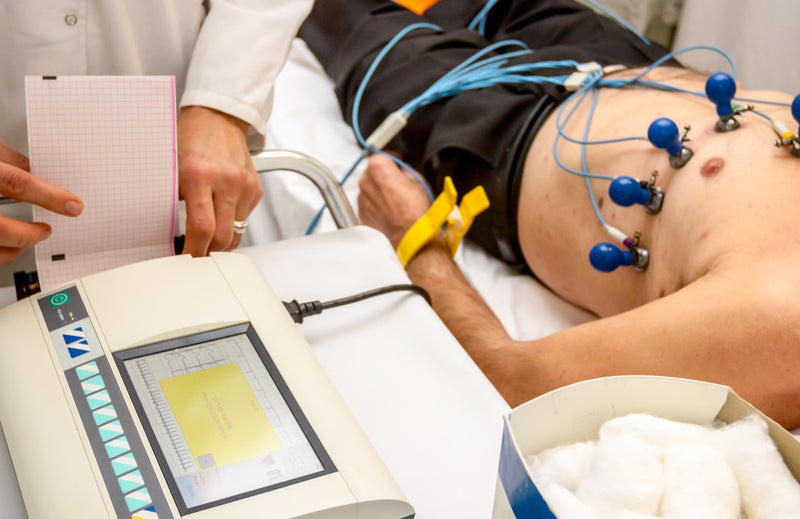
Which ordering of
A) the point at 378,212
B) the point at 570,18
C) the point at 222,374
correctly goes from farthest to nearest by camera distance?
1. the point at 570,18
2. the point at 378,212
3. the point at 222,374

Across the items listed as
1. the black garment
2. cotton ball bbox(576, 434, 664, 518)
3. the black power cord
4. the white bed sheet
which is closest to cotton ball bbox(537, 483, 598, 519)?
cotton ball bbox(576, 434, 664, 518)

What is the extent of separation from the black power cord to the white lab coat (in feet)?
1.06

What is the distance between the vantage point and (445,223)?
1269mm

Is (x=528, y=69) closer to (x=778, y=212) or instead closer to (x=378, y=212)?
(x=378, y=212)

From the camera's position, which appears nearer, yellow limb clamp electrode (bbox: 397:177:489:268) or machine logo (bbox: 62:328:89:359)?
machine logo (bbox: 62:328:89:359)

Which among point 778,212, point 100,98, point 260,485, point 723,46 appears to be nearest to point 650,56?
point 723,46

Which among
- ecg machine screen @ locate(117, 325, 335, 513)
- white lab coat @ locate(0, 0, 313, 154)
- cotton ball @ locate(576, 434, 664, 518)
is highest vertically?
white lab coat @ locate(0, 0, 313, 154)

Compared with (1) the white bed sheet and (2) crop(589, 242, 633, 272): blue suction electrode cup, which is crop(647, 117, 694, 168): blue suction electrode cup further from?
(1) the white bed sheet

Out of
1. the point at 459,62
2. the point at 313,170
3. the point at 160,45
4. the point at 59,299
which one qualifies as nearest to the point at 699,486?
the point at 59,299

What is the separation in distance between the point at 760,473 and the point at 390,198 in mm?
1033

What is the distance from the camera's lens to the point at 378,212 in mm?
1412

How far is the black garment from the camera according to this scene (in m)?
1.36

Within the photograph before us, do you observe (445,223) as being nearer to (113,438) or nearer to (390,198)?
(390,198)

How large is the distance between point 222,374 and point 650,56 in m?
1.34
